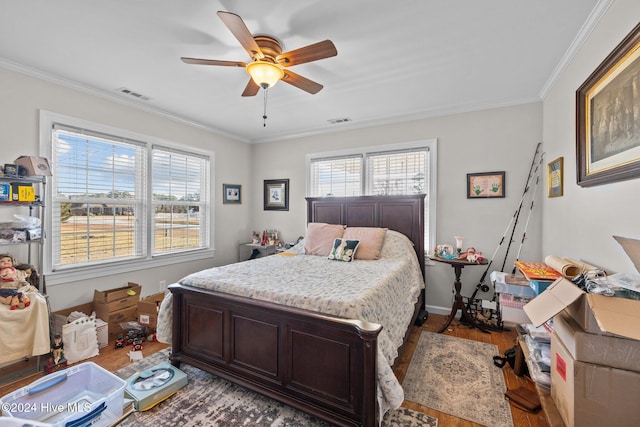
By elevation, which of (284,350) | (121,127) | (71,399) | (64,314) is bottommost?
(71,399)

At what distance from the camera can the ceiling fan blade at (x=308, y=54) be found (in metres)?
1.77

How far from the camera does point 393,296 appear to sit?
2262mm

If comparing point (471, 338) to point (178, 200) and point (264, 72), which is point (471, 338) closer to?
point (264, 72)

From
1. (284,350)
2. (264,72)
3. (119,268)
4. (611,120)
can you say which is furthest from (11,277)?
(611,120)

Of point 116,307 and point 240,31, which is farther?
point 116,307

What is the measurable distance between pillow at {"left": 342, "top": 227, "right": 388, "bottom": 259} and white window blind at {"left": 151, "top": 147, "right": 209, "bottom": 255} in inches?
90.0

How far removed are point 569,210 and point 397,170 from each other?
1933 mm

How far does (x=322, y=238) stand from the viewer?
3.63 metres

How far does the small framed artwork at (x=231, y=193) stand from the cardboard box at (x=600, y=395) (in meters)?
4.38

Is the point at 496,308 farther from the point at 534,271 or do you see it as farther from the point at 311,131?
the point at 311,131

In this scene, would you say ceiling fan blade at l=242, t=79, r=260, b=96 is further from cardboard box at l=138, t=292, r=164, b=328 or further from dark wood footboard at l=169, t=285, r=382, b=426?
cardboard box at l=138, t=292, r=164, b=328

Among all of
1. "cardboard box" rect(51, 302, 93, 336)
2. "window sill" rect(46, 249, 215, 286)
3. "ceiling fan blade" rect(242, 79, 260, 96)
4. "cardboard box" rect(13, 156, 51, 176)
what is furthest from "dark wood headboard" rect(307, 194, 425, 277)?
"cardboard box" rect(13, 156, 51, 176)

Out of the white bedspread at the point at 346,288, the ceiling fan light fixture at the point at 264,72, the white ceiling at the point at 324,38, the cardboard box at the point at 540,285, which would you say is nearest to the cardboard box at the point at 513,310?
the cardboard box at the point at 540,285

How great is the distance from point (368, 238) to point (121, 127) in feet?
10.4
